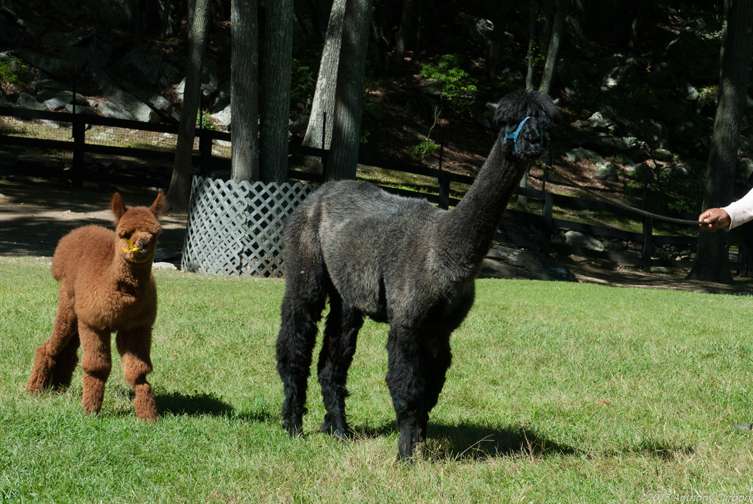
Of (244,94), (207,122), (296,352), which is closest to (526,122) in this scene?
(296,352)

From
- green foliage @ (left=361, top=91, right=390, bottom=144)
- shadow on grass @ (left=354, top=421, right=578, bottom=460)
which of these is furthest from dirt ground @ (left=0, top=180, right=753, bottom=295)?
shadow on grass @ (left=354, top=421, right=578, bottom=460)

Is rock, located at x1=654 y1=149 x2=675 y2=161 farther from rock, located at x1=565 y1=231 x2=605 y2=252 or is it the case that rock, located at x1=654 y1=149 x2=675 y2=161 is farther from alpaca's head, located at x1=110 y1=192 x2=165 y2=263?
alpaca's head, located at x1=110 y1=192 x2=165 y2=263

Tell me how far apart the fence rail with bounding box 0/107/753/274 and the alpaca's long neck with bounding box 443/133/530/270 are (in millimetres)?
13501

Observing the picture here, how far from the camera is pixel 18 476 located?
3.70 m

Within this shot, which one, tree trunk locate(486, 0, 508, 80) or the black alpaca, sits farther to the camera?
tree trunk locate(486, 0, 508, 80)

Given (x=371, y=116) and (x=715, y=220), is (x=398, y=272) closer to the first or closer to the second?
(x=715, y=220)

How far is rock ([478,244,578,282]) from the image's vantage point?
51.7 ft

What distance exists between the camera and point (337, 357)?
5.02 metres

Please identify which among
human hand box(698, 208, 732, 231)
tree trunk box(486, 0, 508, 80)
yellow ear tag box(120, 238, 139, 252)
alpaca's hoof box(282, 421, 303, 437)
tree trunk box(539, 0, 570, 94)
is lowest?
alpaca's hoof box(282, 421, 303, 437)

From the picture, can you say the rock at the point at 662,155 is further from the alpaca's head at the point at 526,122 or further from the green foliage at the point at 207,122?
the alpaca's head at the point at 526,122

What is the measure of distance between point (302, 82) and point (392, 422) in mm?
22451

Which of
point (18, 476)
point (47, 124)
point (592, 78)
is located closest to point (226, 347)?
point (18, 476)

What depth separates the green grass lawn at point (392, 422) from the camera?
3.79 m

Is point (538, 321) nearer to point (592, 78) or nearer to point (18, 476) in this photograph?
point (18, 476)
